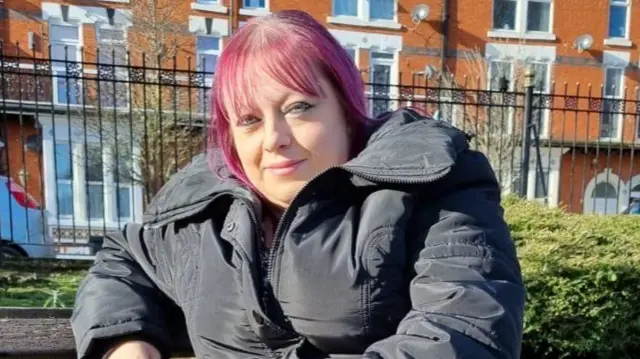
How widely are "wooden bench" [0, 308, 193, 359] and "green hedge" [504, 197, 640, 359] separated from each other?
1896mm

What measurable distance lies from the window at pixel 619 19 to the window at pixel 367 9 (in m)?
6.90

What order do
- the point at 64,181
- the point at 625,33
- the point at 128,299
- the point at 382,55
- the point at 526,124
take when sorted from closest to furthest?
the point at 128,299 < the point at 526,124 < the point at 64,181 < the point at 382,55 < the point at 625,33

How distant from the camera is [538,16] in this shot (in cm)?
1675

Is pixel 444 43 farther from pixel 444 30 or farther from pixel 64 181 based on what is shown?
pixel 64 181

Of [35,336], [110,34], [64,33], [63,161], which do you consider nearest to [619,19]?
[110,34]

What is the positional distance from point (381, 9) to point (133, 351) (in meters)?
15.6

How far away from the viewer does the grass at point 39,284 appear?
2.56 metres

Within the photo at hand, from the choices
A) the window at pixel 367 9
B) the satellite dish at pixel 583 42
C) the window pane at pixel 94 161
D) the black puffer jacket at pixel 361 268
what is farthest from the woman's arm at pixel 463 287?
the satellite dish at pixel 583 42

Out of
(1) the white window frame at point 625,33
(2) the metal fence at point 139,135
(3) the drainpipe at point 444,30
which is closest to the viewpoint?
(2) the metal fence at point 139,135

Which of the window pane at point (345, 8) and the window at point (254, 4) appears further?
the window pane at point (345, 8)

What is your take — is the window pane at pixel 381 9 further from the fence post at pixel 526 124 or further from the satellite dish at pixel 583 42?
the fence post at pixel 526 124

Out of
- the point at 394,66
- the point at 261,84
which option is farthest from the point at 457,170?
the point at 394,66

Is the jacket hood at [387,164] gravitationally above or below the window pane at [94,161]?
above

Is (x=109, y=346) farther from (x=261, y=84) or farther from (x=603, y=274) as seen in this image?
(x=603, y=274)
